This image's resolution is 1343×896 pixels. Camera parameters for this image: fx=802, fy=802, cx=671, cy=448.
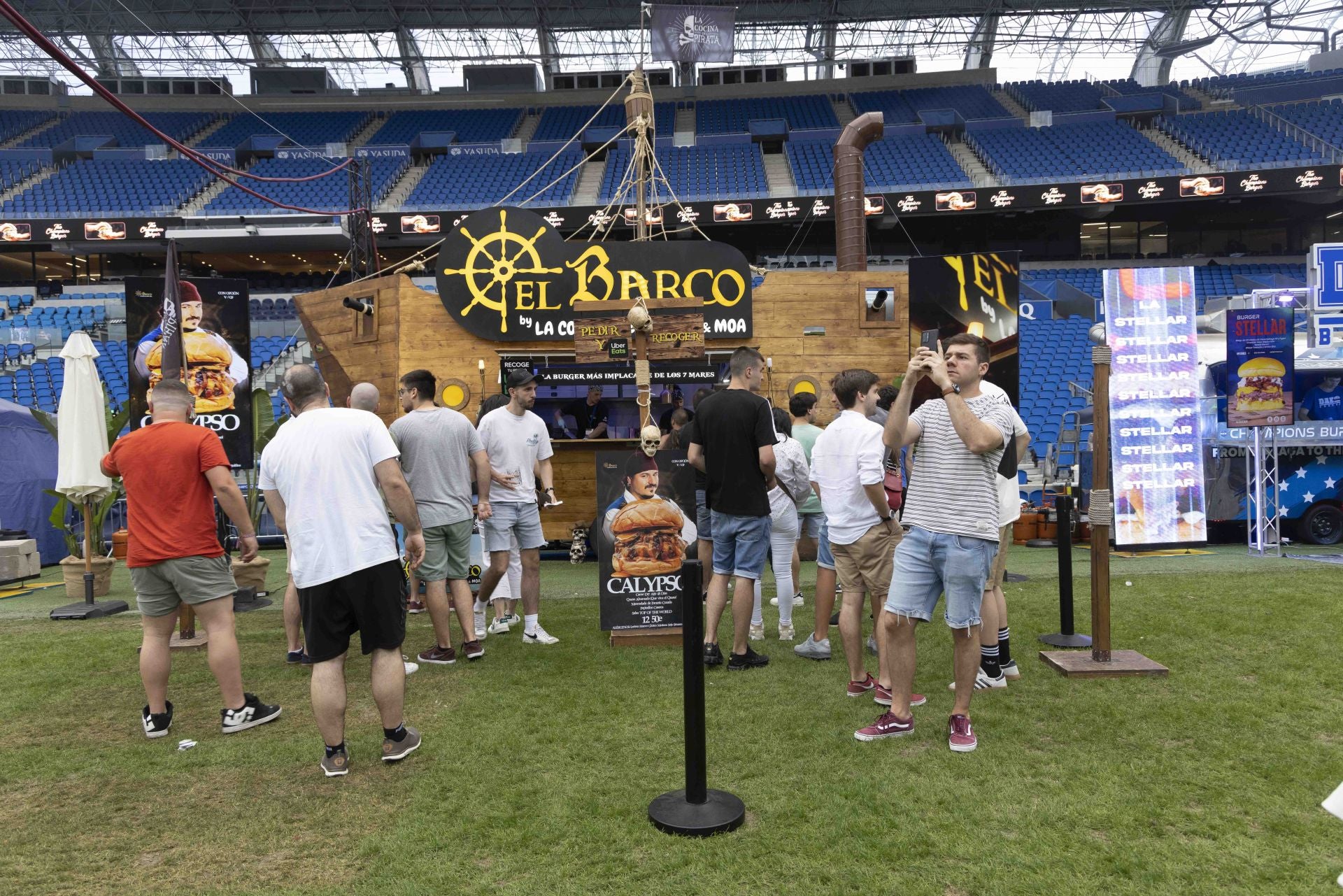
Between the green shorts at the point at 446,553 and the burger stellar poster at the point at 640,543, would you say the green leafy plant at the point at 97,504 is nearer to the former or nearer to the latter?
the green shorts at the point at 446,553

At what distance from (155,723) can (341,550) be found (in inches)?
64.6

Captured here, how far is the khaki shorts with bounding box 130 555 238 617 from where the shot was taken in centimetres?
403

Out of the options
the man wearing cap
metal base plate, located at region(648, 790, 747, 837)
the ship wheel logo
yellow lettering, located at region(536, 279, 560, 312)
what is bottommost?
metal base plate, located at region(648, 790, 747, 837)

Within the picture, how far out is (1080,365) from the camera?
16.3m

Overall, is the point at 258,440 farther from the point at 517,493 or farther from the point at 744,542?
the point at 744,542

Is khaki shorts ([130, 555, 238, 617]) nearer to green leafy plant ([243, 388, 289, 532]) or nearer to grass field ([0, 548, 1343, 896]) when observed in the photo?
grass field ([0, 548, 1343, 896])

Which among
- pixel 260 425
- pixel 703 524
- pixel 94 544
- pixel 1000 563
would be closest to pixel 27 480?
pixel 94 544

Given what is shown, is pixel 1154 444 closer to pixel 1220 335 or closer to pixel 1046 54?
pixel 1220 335

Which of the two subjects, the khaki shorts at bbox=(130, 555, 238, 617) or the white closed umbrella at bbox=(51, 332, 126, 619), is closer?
the khaki shorts at bbox=(130, 555, 238, 617)

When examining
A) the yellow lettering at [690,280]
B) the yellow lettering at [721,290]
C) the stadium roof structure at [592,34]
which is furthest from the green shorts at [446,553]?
the stadium roof structure at [592,34]

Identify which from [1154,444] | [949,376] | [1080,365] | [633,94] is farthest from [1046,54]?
[949,376]

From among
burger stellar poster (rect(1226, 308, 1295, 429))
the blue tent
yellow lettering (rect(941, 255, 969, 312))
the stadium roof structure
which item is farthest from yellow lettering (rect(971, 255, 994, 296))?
the stadium roof structure

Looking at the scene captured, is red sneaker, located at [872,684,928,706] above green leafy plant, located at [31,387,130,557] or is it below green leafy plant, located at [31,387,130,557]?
below

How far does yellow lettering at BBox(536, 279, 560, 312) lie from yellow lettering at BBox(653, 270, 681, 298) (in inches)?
47.2
